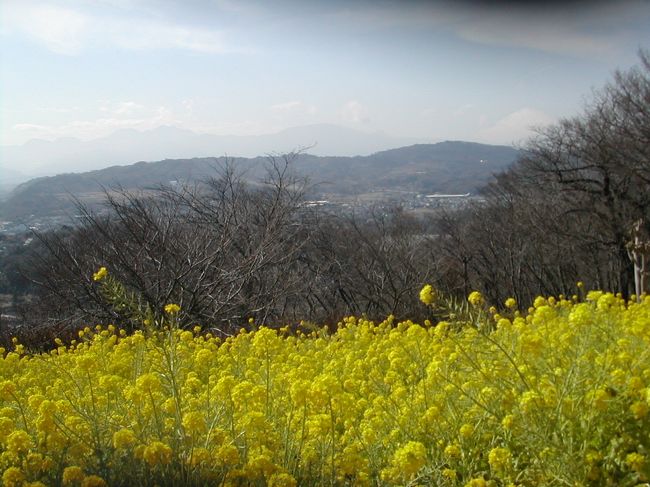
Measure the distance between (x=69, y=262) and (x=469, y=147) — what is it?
3807 inches

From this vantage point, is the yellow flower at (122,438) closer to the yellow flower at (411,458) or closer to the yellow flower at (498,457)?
the yellow flower at (411,458)

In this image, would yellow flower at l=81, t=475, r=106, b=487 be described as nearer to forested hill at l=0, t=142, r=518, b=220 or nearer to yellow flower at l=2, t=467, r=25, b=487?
yellow flower at l=2, t=467, r=25, b=487

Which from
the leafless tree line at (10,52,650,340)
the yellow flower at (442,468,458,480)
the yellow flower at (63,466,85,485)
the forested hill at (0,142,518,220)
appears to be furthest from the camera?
the forested hill at (0,142,518,220)

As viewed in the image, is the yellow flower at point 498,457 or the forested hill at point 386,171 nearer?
the yellow flower at point 498,457

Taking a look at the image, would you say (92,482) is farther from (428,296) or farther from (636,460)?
(636,460)

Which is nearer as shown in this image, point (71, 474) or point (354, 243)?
point (71, 474)

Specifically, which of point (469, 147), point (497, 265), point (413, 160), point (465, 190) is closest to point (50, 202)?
point (497, 265)

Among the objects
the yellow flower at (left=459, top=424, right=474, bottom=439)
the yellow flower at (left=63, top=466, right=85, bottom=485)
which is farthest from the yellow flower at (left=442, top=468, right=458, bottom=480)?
the yellow flower at (left=63, top=466, right=85, bottom=485)

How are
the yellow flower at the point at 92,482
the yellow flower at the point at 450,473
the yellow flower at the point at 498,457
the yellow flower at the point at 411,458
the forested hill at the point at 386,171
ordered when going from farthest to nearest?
the forested hill at the point at 386,171 → the yellow flower at the point at 450,473 → the yellow flower at the point at 498,457 → the yellow flower at the point at 411,458 → the yellow flower at the point at 92,482

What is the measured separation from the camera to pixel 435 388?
3.91m

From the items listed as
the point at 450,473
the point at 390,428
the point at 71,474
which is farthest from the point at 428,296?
the point at 71,474

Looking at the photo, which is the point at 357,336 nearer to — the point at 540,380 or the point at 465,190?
the point at 540,380

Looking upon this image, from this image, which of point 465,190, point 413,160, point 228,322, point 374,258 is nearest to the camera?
point 228,322

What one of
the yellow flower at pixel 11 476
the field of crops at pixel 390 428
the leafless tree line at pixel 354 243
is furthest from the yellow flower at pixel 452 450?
the leafless tree line at pixel 354 243
